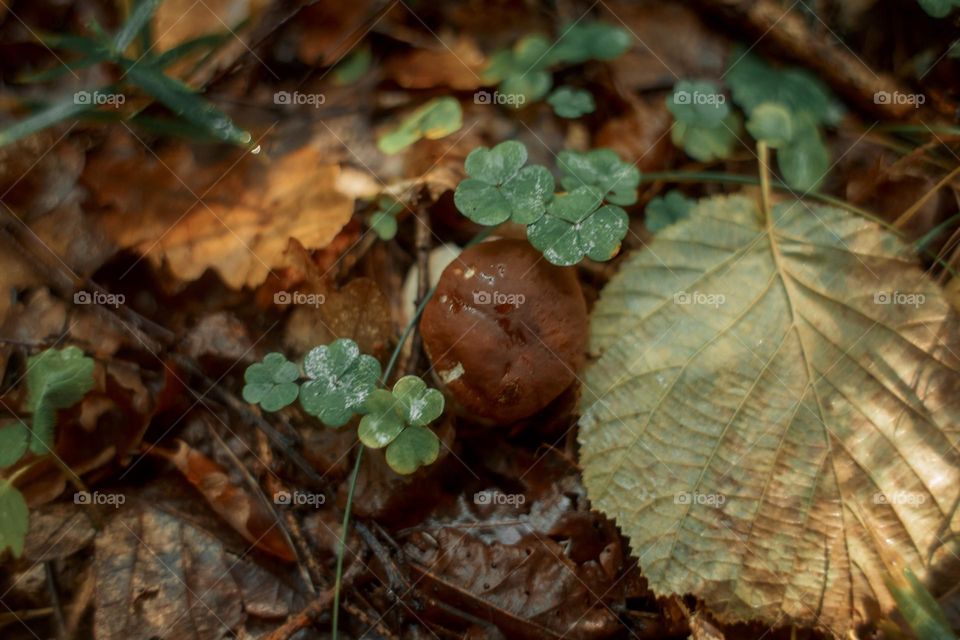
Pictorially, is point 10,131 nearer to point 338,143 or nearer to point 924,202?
point 338,143

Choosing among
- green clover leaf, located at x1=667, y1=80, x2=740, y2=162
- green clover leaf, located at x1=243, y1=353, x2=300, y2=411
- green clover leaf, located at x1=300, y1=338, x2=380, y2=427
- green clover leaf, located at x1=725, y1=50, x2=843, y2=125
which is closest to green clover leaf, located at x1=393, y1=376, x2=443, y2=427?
green clover leaf, located at x1=300, y1=338, x2=380, y2=427

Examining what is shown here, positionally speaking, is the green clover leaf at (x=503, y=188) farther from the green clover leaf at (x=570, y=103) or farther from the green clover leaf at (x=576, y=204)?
the green clover leaf at (x=570, y=103)

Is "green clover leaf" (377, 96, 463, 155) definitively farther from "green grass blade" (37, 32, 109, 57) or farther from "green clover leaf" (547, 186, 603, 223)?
"green grass blade" (37, 32, 109, 57)

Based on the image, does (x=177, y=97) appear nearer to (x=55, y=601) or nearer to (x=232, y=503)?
(x=232, y=503)

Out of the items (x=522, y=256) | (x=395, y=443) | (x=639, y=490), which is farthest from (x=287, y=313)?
(x=639, y=490)

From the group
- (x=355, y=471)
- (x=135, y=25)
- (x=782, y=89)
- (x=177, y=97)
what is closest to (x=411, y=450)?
(x=355, y=471)
